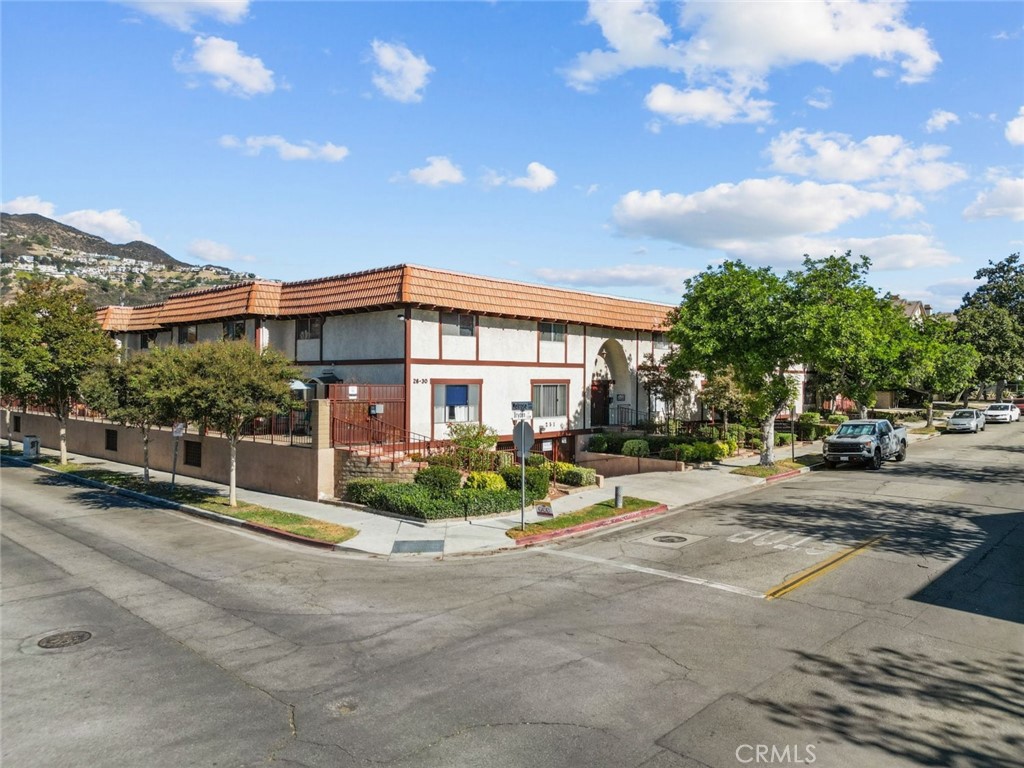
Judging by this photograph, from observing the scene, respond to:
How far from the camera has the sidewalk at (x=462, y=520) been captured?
16688 millimetres

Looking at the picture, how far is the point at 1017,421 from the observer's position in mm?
60281

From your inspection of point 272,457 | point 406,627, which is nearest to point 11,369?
point 272,457

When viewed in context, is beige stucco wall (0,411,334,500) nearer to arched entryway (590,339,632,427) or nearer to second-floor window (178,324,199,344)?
second-floor window (178,324,199,344)

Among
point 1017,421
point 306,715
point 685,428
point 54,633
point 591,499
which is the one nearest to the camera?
point 306,715

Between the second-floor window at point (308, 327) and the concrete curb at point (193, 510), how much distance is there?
9.70 meters

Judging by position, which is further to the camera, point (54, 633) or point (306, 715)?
point (54, 633)

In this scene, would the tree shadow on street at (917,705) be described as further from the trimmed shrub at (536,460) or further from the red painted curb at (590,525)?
the trimmed shrub at (536,460)

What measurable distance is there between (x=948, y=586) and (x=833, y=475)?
657 inches

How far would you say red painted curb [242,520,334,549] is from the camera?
17.0m

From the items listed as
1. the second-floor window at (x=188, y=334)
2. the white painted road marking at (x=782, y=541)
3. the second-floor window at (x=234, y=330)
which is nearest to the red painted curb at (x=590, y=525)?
the white painted road marking at (x=782, y=541)

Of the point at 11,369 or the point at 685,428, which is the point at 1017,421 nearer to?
the point at 685,428

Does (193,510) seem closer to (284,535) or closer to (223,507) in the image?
(223,507)

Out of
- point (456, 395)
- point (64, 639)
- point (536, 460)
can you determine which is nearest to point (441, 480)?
point (456, 395)

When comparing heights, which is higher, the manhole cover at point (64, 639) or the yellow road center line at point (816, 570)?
the yellow road center line at point (816, 570)
